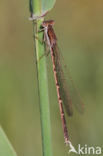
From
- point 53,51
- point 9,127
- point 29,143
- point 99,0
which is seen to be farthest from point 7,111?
point 99,0

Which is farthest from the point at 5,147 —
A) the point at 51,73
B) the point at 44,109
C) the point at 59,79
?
the point at 51,73

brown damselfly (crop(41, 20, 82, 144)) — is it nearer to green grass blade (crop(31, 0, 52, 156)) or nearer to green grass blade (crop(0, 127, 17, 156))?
green grass blade (crop(31, 0, 52, 156))

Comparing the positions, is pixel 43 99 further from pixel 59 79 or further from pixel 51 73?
pixel 51 73

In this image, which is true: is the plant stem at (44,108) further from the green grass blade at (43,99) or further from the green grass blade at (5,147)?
the green grass blade at (5,147)

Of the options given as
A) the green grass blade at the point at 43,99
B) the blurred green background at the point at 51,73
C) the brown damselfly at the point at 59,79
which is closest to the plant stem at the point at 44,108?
the green grass blade at the point at 43,99

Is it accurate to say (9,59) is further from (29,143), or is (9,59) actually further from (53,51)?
(53,51)

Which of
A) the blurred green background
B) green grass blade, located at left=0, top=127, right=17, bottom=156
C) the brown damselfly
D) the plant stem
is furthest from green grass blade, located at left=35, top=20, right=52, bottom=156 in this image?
the blurred green background
